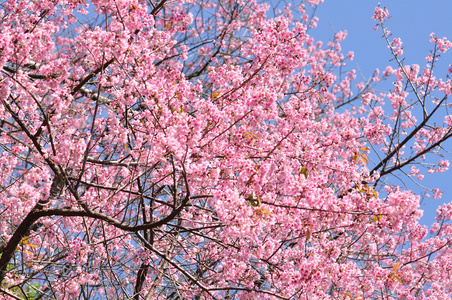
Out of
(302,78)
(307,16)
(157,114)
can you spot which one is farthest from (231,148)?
(307,16)

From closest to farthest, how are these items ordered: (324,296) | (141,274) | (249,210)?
(249,210) < (324,296) < (141,274)

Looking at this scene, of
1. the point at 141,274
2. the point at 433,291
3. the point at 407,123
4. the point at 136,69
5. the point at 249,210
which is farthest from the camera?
the point at 407,123

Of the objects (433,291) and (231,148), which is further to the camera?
(433,291)

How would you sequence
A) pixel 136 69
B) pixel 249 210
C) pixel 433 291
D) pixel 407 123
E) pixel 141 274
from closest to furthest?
pixel 249 210
pixel 136 69
pixel 141 274
pixel 433 291
pixel 407 123

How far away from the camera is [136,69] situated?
4.46 m

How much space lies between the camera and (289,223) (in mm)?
4906

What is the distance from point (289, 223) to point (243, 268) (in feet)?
2.26

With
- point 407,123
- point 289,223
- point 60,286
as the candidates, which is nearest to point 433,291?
point 407,123

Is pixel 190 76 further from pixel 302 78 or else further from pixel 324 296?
pixel 324 296

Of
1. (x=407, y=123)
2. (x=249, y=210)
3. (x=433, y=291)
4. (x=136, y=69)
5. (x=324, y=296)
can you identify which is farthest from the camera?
(x=407, y=123)

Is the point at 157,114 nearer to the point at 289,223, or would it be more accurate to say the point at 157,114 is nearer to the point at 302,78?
the point at 289,223

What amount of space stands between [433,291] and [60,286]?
245 inches

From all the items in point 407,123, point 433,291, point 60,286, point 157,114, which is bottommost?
point 60,286

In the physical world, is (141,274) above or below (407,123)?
below
